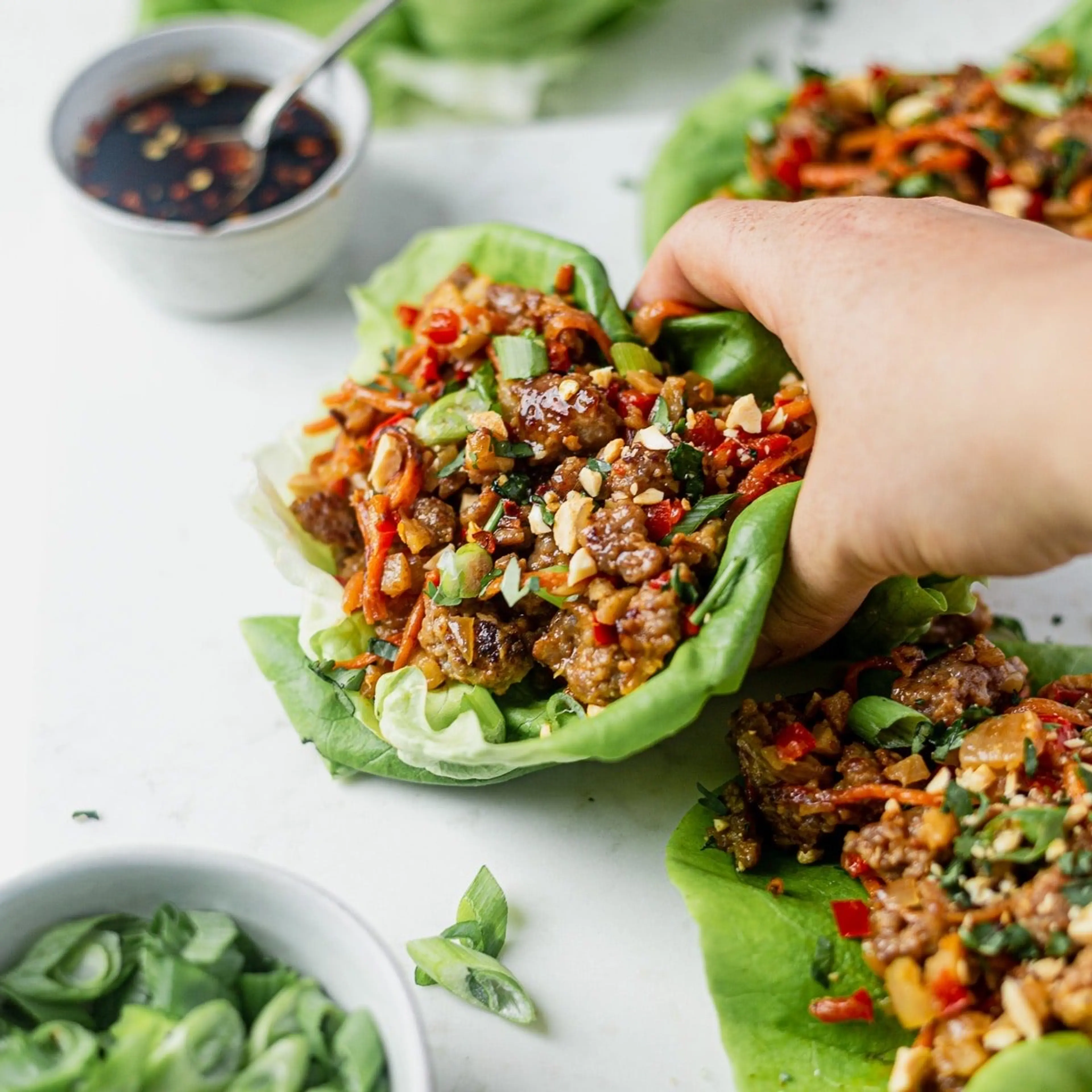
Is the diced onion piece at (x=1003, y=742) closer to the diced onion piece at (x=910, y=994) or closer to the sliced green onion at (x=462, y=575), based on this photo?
the diced onion piece at (x=910, y=994)

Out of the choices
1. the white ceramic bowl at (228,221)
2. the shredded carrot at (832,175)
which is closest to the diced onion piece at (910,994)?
the shredded carrot at (832,175)

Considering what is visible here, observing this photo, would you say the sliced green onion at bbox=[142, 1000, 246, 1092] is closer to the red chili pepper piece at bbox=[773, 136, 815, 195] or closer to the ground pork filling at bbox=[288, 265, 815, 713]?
the ground pork filling at bbox=[288, 265, 815, 713]

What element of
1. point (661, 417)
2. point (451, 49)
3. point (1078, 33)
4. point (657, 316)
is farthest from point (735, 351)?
point (451, 49)

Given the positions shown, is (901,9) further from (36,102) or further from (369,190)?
(36,102)

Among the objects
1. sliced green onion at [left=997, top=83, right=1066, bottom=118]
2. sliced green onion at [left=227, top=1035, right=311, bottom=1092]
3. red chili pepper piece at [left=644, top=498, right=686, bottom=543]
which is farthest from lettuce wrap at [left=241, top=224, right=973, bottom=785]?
sliced green onion at [left=997, top=83, right=1066, bottom=118]

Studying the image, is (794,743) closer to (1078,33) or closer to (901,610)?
(901,610)

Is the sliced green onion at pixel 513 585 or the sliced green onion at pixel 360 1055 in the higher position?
the sliced green onion at pixel 513 585
